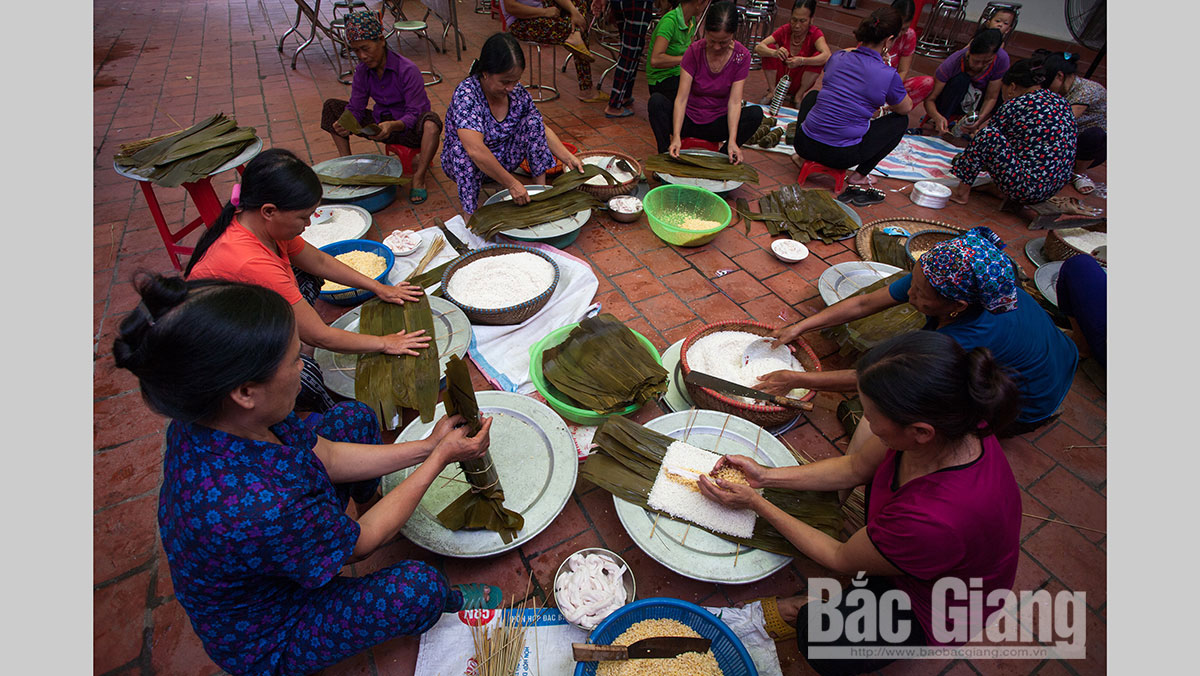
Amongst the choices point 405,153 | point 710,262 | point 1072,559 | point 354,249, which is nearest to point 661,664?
point 1072,559

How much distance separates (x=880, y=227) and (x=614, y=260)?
2118 millimetres

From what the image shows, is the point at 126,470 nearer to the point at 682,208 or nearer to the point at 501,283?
the point at 501,283

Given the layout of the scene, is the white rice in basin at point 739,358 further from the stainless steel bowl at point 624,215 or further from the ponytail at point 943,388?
the stainless steel bowl at point 624,215

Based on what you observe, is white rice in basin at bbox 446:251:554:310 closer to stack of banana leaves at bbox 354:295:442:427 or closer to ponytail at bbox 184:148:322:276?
stack of banana leaves at bbox 354:295:442:427

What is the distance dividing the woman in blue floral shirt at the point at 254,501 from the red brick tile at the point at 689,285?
2.06m

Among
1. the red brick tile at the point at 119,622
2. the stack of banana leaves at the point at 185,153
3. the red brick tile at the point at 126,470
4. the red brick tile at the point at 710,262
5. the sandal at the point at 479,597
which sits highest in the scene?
the stack of banana leaves at the point at 185,153

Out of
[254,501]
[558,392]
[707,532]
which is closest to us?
[254,501]

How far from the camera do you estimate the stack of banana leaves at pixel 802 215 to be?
385cm

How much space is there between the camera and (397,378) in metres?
2.33

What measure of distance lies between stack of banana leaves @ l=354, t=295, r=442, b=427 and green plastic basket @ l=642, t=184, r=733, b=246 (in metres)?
1.83

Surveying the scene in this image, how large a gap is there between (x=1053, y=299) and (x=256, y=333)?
4.26 metres

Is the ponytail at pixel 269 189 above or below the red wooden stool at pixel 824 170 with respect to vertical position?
above

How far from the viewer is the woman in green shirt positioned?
4.71 metres

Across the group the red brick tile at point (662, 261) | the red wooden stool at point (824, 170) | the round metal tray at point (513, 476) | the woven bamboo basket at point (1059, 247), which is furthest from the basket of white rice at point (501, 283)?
the woven bamboo basket at point (1059, 247)
